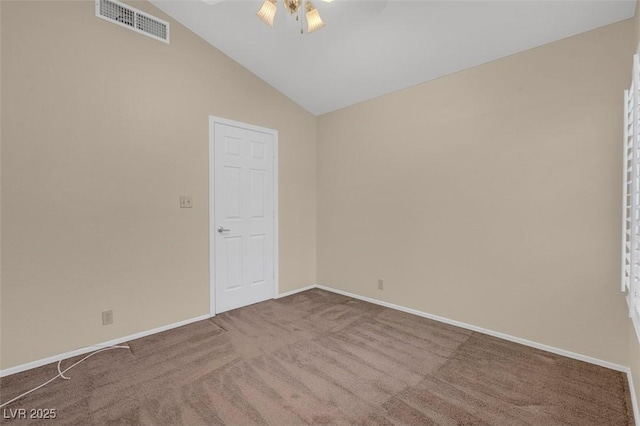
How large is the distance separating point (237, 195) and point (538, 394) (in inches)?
127

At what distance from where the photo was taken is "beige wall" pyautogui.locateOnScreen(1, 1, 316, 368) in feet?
7.45

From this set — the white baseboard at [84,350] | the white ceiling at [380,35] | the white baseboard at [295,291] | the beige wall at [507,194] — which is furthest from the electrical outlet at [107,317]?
the white ceiling at [380,35]

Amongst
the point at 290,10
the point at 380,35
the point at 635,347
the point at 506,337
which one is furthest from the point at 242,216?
the point at 635,347

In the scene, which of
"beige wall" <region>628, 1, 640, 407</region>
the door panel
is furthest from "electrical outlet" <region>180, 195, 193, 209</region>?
"beige wall" <region>628, 1, 640, 407</region>

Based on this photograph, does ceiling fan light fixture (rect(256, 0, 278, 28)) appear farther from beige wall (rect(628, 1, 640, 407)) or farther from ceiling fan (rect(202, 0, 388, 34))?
beige wall (rect(628, 1, 640, 407))

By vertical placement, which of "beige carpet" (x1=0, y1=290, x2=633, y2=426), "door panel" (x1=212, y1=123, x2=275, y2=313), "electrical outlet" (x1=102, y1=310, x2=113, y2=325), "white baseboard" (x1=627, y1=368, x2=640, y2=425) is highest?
"door panel" (x1=212, y1=123, x2=275, y2=313)

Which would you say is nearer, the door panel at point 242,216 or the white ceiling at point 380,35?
the white ceiling at point 380,35

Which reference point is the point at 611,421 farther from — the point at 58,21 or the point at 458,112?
the point at 58,21

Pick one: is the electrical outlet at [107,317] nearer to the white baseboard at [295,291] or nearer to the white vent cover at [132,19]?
the white baseboard at [295,291]

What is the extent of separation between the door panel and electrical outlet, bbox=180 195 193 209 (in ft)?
0.87

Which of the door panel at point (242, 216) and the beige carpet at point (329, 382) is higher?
the door panel at point (242, 216)

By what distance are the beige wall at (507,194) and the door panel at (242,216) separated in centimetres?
114

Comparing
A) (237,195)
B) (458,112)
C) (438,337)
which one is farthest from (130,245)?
(458,112)

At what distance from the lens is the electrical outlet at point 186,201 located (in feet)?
10.2
